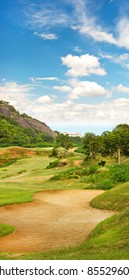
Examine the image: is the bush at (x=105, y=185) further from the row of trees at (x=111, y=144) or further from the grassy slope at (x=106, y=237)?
the row of trees at (x=111, y=144)

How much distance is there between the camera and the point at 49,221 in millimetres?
25125

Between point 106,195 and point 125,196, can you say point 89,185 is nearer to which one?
point 106,195

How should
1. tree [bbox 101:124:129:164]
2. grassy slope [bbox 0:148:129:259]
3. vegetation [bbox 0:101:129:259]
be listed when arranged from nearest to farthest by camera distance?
grassy slope [bbox 0:148:129:259] < vegetation [bbox 0:101:129:259] < tree [bbox 101:124:129:164]

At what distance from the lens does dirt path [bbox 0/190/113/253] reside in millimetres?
19714

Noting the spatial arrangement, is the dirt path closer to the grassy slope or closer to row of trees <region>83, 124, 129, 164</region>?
the grassy slope

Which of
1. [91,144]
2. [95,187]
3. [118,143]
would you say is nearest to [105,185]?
[95,187]

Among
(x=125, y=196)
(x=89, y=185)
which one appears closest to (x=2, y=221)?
(x=125, y=196)

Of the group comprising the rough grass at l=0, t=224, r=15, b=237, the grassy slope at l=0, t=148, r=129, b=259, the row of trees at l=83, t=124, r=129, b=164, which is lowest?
the rough grass at l=0, t=224, r=15, b=237

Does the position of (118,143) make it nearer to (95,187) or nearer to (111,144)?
(111,144)

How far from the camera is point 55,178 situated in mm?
51031

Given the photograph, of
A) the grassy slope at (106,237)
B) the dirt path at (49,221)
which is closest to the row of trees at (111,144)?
the dirt path at (49,221)

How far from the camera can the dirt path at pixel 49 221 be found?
1971cm

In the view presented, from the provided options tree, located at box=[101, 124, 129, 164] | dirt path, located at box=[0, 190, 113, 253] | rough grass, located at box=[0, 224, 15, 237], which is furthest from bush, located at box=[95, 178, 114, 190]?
tree, located at box=[101, 124, 129, 164]
